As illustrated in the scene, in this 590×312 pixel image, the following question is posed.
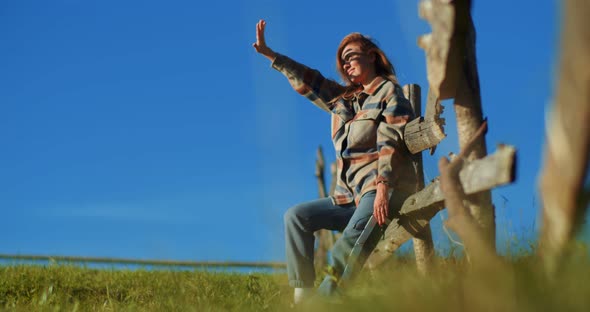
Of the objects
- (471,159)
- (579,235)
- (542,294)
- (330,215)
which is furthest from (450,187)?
(330,215)

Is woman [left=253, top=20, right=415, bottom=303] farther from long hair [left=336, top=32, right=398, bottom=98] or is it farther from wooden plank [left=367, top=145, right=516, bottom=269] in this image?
wooden plank [left=367, top=145, right=516, bottom=269]

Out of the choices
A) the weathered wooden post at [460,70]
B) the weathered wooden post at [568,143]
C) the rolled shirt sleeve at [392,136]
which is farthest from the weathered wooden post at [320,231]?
the weathered wooden post at [568,143]

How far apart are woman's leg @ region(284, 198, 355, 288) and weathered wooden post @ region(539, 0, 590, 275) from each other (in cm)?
206

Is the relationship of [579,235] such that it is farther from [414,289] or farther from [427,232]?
[427,232]

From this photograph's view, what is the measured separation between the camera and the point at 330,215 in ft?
14.7

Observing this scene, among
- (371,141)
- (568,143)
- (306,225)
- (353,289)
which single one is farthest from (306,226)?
(568,143)

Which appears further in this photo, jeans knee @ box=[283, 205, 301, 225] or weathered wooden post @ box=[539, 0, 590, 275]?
jeans knee @ box=[283, 205, 301, 225]

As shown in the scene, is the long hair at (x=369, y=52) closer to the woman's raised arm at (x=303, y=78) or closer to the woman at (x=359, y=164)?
the woman at (x=359, y=164)

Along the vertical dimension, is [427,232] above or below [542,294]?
above

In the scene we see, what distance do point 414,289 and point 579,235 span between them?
2.23ft

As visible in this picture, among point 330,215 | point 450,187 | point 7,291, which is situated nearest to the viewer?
point 450,187

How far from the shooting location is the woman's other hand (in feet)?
13.3

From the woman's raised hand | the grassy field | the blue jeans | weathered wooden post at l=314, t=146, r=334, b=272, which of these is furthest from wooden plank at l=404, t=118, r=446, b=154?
weathered wooden post at l=314, t=146, r=334, b=272

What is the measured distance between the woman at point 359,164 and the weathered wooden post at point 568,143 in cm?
168
